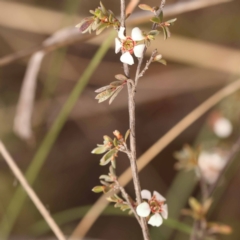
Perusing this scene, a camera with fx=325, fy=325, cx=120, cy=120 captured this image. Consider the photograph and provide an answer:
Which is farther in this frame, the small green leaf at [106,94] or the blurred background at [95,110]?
the blurred background at [95,110]

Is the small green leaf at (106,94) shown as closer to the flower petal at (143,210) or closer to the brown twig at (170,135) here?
the flower petal at (143,210)

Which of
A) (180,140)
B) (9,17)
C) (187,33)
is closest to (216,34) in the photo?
(187,33)

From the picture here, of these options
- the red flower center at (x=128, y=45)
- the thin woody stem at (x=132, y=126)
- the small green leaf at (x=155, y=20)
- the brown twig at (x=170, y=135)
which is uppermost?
the brown twig at (x=170, y=135)

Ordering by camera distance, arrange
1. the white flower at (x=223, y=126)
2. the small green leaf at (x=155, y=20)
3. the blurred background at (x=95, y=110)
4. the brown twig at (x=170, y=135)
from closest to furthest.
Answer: the small green leaf at (x=155, y=20), the brown twig at (x=170, y=135), the white flower at (x=223, y=126), the blurred background at (x=95, y=110)

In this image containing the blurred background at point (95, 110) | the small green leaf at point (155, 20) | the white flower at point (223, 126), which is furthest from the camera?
the blurred background at point (95, 110)

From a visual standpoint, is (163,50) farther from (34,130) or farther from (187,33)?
(34,130)

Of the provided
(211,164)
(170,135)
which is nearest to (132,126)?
(170,135)

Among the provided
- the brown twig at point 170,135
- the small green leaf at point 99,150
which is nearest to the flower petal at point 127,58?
the small green leaf at point 99,150
